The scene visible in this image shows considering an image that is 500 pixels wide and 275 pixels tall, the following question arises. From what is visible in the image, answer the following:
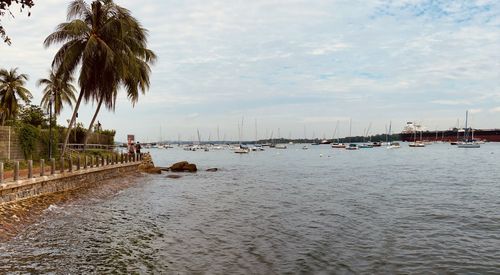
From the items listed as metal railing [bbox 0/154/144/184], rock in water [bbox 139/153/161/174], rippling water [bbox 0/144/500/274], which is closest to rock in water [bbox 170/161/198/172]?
rock in water [bbox 139/153/161/174]

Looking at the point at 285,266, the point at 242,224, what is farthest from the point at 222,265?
the point at 242,224

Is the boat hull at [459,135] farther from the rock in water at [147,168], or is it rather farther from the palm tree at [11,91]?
the palm tree at [11,91]

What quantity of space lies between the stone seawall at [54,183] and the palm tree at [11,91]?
19585 millimetres

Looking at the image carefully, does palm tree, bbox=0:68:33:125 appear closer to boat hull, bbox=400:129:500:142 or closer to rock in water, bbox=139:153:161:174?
rock in water, bbox=139:153:161:174

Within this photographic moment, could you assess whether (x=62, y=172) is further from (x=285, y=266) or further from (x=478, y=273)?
(x=478, y=273)

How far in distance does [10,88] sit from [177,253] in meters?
43.8

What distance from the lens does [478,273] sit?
10.1 meters

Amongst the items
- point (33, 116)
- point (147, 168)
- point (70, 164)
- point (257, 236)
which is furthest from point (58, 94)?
point (257, 236)

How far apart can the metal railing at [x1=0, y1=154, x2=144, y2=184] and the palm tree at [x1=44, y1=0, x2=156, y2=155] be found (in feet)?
8.71

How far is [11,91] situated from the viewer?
4606 centimetres

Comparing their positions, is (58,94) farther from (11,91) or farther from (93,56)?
(93,56)

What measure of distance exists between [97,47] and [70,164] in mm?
10862

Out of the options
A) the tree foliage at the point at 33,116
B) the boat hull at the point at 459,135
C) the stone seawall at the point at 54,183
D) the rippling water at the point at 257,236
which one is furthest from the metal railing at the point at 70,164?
the boat hull at the point at 459,135

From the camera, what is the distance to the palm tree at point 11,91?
4566cm
